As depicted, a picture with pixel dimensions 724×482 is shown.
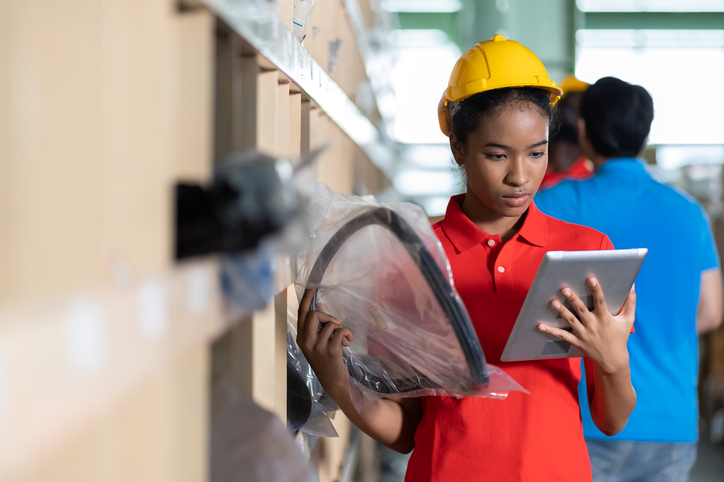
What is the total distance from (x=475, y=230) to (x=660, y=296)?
0.91m

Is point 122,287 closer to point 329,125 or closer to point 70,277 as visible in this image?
point 70,277

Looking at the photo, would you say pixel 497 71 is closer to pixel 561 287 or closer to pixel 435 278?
pixel 561 287

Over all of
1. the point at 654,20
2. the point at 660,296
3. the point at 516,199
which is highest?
the point at 654,20

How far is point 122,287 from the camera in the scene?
0.51 metres

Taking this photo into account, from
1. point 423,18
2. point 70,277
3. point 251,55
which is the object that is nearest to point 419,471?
point 251,55

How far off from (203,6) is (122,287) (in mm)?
334

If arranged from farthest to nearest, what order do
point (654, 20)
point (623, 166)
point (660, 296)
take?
point (654, 20), point (623, 166), point (660, 296)

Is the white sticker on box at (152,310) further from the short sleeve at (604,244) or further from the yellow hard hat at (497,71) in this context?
the short sleeve at (604,244)

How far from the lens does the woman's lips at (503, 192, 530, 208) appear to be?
132 cm

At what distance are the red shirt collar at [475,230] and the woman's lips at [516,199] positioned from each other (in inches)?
3.6

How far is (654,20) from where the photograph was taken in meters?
7.75

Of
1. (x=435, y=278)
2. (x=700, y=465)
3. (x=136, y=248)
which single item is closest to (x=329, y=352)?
(x=435, y=278)

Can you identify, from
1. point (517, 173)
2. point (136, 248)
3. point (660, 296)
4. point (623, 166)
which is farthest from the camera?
point (623, 166)

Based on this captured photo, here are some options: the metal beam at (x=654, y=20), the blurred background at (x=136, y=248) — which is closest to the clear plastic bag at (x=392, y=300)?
the blurred background at (x=136, y=248)
